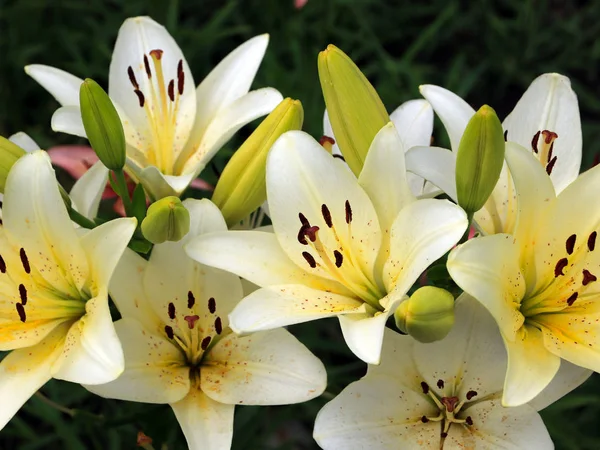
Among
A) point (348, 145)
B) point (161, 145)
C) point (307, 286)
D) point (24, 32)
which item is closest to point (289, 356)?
point (307, 286)

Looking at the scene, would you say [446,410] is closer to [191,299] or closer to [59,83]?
[191,299]

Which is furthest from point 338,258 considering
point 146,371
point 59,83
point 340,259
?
point 59,83

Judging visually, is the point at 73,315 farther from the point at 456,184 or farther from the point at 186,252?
the point at 456,184

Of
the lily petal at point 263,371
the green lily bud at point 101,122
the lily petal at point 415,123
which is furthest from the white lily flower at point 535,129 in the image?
the green lily bud at point 101,122

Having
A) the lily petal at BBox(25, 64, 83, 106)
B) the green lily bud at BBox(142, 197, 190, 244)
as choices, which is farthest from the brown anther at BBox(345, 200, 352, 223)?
the lily petal at BBox(25, 64, 83, 106)

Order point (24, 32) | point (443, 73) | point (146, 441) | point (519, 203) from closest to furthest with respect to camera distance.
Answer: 1. point (519, 203)
2. point (146, 441)
3. point (24, 32)
4. point (443, 73)

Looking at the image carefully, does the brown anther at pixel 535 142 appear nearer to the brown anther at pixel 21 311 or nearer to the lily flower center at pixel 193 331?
the lily flower center at pixel 193 331
